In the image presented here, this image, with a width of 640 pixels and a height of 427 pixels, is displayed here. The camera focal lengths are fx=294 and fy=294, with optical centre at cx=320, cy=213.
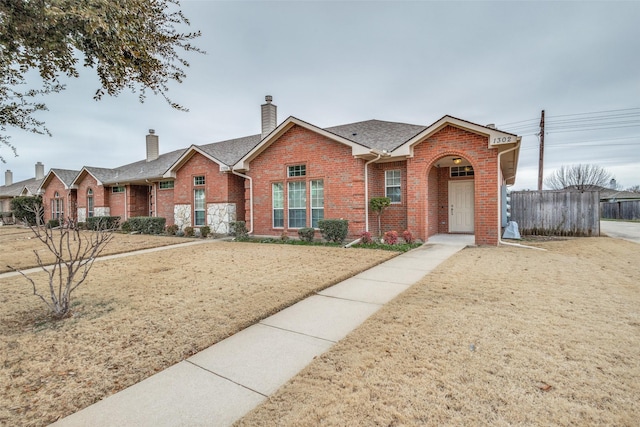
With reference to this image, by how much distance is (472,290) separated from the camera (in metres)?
5.23

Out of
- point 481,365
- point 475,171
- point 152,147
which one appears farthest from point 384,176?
point 152,147

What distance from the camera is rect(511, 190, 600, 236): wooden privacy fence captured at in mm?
12789

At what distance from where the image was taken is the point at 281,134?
13250mm

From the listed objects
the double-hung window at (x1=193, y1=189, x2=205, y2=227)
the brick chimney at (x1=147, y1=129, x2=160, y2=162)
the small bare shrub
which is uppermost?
the brick chimney at (x1=147, y1=129, x2=160, y2=162)

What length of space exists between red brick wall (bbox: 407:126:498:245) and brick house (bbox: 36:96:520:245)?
0.03 meters

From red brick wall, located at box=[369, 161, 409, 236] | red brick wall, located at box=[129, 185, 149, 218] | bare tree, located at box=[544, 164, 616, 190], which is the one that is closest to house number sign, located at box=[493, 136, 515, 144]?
red brick wall, located at box=[369, 161, 409, 236]

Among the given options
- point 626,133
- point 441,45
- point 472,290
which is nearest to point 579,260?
point 472,290

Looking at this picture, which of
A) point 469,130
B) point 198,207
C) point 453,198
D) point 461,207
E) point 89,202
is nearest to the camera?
point 469,130

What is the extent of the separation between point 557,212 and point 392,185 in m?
7.91

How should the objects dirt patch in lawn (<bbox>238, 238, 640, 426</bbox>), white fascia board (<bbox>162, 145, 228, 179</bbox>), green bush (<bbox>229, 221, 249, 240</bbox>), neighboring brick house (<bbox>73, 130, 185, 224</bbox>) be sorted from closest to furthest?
1. dirt patch in lawn (<bbox>238, 238, 640, 426</bbox>)
2. green bush (<bbox>229, 221, 249, 240</bbox>)
3. white fascia board (<bbox>162, 145, 228, 179</bbox>)
4. neighboring brick house (<bbox>73, 130, 185, 224</bbox>)

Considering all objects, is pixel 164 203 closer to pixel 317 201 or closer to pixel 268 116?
pixel 268 116

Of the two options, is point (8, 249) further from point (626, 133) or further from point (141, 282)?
point (626, 133)

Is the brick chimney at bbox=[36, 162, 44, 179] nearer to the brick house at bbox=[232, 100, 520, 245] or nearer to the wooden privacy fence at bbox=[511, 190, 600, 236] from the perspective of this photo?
the brick house at bbox=[232, 100, 520, 245]

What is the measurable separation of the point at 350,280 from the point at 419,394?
389 cm
